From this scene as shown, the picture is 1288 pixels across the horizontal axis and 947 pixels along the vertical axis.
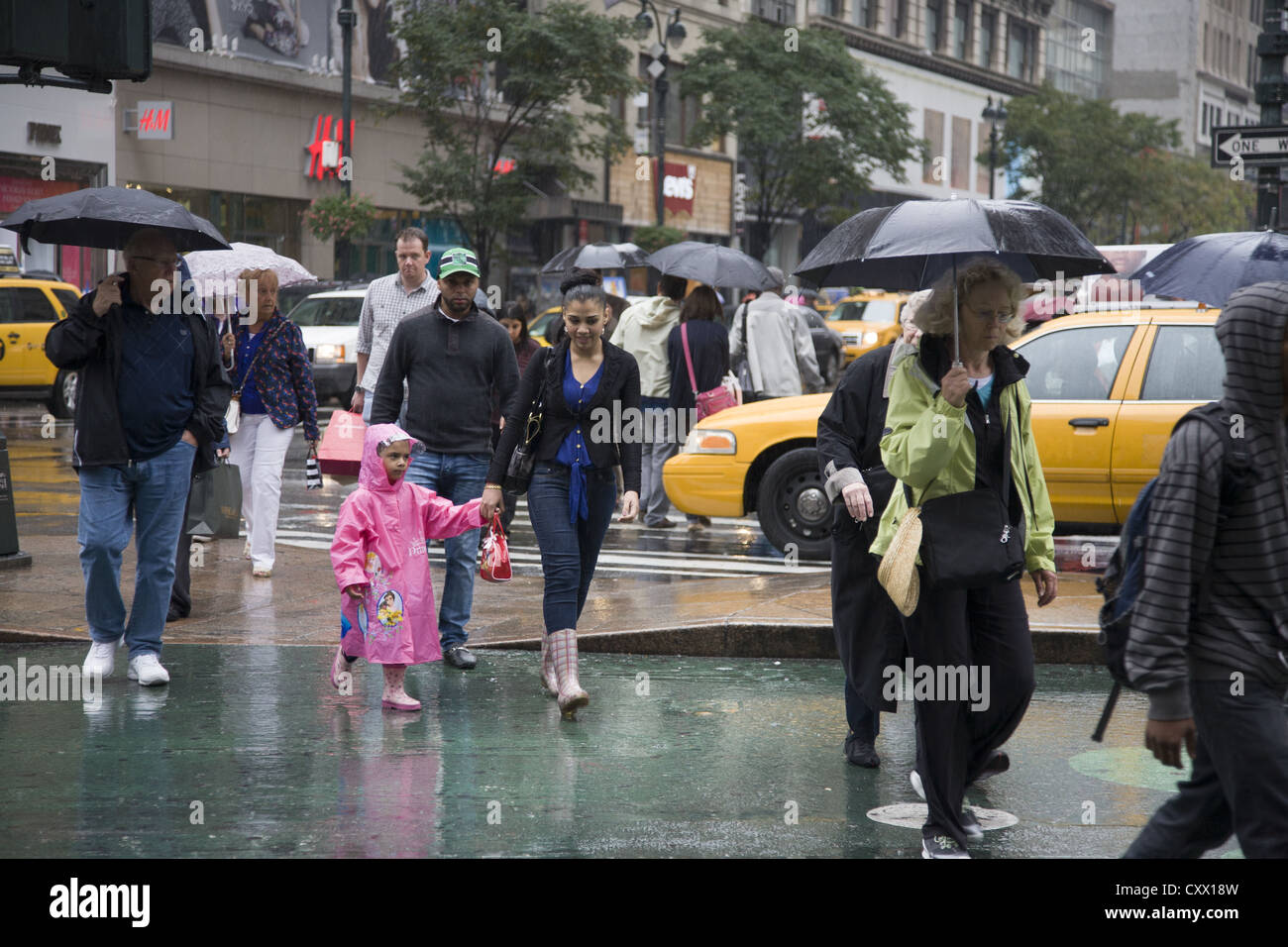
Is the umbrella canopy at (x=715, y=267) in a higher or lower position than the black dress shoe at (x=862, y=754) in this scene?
higher

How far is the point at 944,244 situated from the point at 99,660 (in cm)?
429

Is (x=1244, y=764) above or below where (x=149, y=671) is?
above

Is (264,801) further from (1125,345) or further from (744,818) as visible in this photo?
(1125,345)

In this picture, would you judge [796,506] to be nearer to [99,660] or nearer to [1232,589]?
[99,660]

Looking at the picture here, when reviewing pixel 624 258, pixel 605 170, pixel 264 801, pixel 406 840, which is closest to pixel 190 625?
pixel 264 801

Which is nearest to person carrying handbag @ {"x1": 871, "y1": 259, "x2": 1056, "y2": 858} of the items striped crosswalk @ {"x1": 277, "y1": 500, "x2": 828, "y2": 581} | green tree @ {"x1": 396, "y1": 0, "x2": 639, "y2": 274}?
striped crosswalk @ {"x1": 277, "y1": 500, "x2": 828, "y2": 581}

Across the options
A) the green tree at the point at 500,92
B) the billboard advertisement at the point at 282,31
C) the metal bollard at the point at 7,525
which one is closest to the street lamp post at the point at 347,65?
the green tree at the point at 500,92

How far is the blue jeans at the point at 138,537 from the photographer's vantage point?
23.5 feet

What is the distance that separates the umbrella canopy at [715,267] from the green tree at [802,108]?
30043mm

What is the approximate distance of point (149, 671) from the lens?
724 cm

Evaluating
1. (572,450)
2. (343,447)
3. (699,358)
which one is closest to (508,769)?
(572,450)

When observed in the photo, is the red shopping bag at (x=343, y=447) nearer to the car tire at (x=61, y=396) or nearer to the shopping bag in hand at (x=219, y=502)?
the shopping bag in hand at (x=219, y=502)

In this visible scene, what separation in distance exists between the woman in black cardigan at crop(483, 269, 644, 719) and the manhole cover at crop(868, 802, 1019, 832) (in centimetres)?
169

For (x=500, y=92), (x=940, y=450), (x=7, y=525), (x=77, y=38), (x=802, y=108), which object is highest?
(x=802, y=108)
